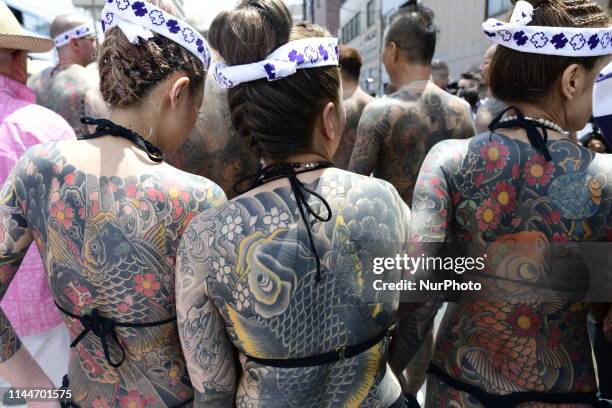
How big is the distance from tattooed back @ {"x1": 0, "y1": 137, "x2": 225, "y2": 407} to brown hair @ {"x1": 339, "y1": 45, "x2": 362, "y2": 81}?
315 cm

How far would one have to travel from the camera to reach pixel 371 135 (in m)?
3.10

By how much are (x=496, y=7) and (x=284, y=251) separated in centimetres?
1640

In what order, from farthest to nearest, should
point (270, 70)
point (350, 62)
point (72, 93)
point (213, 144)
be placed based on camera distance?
point (350, 62) → point (72, 93) → point (213, 144) → point (270, 70)

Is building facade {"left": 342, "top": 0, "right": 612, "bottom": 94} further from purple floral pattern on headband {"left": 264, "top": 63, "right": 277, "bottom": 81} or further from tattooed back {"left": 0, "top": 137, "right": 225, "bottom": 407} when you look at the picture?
tattooed back {"left": 0, "top": 137, "right": 225, "bottom": 407}

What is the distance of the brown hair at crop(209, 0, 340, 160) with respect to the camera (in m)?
1.22

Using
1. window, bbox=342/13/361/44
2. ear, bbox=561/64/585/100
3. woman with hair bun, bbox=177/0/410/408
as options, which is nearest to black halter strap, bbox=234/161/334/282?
woman with hair bun, bbox=177/0/410/408

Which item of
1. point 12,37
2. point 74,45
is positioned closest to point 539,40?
point 12,37

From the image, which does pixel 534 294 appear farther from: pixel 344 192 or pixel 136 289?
pixel 136 289

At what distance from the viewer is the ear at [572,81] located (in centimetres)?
145

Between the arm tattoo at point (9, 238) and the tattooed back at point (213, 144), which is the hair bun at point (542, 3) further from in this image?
the tattooed back at point (213, 144)

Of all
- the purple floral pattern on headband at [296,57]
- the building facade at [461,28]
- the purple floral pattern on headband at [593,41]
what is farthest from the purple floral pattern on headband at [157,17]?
the building facade at [461,28]

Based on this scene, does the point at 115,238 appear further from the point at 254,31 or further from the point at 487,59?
the point at 487,59

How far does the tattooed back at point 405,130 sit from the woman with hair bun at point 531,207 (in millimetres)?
1541

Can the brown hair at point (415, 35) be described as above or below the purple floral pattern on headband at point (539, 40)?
below
